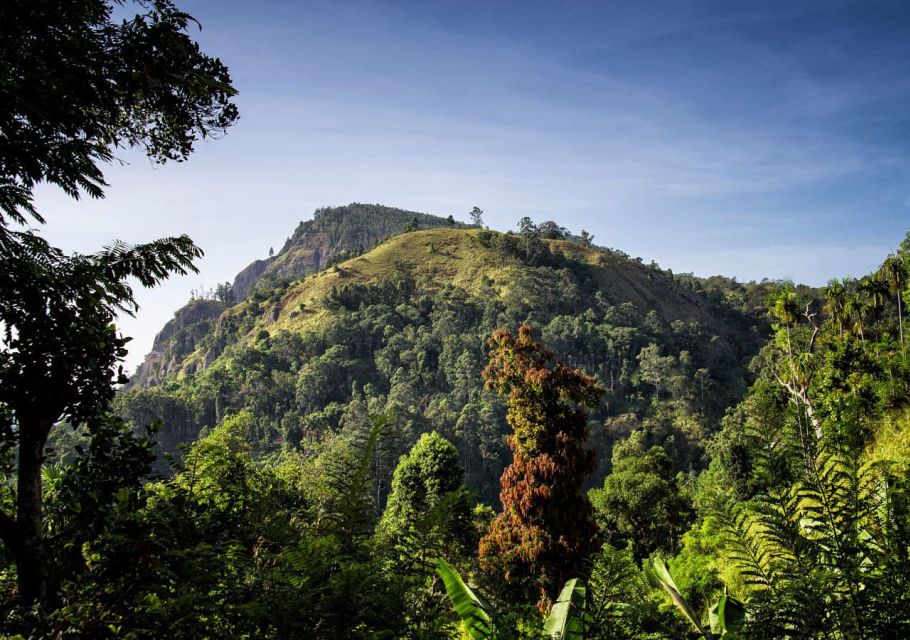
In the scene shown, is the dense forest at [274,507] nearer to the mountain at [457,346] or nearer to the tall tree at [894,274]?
the tall tree at [894,274]

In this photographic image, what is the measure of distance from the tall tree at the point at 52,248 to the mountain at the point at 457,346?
47631mm

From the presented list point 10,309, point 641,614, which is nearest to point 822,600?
point 641,614

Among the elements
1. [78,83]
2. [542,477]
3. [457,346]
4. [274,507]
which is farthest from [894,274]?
[457,346]

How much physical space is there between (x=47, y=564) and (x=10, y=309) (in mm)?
1256

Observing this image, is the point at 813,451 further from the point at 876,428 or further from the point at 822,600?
the point at 876,428

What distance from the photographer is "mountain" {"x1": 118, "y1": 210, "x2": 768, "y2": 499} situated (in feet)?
232

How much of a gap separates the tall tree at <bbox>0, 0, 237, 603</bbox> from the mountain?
47.6 meters

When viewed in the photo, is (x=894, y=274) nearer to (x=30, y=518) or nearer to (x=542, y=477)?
(x=542, y=477)

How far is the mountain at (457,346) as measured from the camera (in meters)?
70.7

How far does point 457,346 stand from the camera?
3302 inches

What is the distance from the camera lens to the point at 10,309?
8.77 feet

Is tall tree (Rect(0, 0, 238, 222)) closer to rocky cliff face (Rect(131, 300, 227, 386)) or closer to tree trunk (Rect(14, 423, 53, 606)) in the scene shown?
tree trunk (Rect(14, 423, 53, 606))

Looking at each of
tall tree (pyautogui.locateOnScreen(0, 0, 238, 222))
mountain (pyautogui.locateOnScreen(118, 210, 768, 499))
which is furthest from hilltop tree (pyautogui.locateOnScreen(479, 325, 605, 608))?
mountain (pyautogui.locateOnScreen(118, 210, 768, 499))

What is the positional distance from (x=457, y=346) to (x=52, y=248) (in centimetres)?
8119
